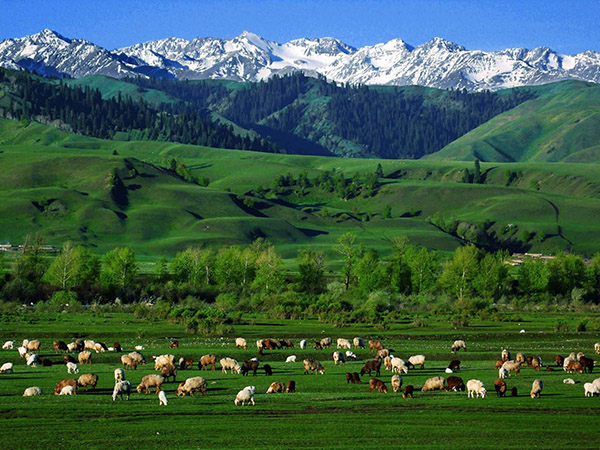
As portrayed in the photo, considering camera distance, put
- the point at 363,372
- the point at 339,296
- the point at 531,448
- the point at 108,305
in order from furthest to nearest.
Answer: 1. the point at 339,296
2. the point at 108,305
3. the point at 363,372
4. the point at 531,448

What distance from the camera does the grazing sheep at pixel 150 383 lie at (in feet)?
144

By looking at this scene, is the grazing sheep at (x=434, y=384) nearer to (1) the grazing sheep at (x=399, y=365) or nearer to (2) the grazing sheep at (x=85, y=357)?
(1) the grazing sheep at (x=399, y=365)

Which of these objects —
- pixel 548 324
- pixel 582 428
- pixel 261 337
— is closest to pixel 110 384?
pixel 582 428

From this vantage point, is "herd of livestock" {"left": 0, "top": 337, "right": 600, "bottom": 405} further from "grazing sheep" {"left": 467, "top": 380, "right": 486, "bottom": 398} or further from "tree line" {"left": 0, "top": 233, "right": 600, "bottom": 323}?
"tree line" {"left": 0, "top": 233, "right": 600, "bottom": 323}

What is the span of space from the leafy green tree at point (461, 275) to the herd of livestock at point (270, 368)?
2781 inches

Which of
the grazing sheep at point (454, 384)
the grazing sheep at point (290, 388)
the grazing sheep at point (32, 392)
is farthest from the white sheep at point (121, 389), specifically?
the grazing sheep at point (454, 384)

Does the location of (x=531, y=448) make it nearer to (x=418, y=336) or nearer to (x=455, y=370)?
(x=455, y=370)

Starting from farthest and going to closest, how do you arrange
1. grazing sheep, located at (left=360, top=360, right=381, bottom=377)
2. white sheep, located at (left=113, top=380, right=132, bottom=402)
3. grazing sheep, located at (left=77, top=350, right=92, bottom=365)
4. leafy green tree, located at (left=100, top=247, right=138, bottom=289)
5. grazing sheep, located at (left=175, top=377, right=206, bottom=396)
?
leafy green tree, located at (left=100, top=247, right=138, bottom=289) < grazing sheep, located at (left=77, top=350, right=92, bottom=365) < grazing sheep, located at (left=360, top=360, right=381, bottom=377) < grazing sheep, located at (left=175, top=377, right=206, bottom=396) < white sheep, located at (left=113, top=380, right=132, bottom=402)

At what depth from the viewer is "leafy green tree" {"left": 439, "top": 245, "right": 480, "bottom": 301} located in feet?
458

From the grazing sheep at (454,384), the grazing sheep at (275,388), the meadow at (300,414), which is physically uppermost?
the grazing sheep at (454,384)

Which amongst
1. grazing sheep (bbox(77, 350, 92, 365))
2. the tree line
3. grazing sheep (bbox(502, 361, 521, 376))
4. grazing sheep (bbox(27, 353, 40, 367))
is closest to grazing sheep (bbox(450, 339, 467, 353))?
grazing sheep (bbox(502, 361, 521, 376))

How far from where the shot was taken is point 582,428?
35375 mm

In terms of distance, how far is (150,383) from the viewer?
4406 cm

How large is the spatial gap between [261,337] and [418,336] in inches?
648
